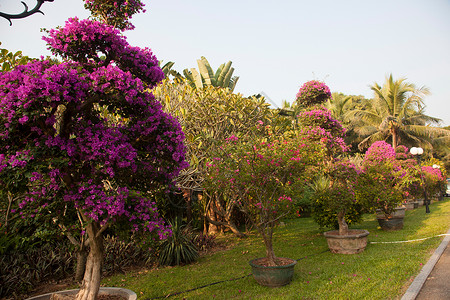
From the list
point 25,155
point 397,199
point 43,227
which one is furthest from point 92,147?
point 397,199

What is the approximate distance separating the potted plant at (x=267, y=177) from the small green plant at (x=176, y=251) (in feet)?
8.58

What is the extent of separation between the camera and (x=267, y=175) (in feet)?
21.4

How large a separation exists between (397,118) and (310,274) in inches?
1014

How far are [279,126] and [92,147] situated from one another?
856cm

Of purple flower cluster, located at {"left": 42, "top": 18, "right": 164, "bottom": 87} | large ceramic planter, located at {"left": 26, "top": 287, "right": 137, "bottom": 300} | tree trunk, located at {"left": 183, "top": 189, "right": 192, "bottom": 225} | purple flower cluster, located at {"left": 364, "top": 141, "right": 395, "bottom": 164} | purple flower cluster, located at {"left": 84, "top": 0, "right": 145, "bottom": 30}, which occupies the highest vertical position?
purple flower cluster, located at {"left": 84, "top": 0, "right": 145, "bottom": 30}

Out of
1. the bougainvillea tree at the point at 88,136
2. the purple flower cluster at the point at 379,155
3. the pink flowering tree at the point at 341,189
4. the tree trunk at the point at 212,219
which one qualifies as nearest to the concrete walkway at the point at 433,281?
the pink flowering tree at the point at 341,189

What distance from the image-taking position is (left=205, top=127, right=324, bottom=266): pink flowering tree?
21.1 ft

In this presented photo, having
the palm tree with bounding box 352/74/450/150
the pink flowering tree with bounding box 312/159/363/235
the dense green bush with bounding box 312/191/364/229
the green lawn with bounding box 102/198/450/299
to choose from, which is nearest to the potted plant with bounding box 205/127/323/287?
the green lawn with bounding box 102/198/450/299

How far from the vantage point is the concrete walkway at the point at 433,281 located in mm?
4973

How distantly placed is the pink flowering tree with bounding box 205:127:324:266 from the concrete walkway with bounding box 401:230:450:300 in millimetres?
2509

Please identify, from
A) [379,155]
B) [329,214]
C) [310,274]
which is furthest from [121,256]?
[379,155]

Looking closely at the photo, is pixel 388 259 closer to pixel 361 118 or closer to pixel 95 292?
pixel 95 292

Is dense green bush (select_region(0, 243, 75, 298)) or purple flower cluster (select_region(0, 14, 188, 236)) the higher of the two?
purple flower cluster (select_region(0, 14, 188, 236))

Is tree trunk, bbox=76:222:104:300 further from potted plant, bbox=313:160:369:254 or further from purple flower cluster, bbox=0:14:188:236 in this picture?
potted plant, bbox=313:160:369:254
